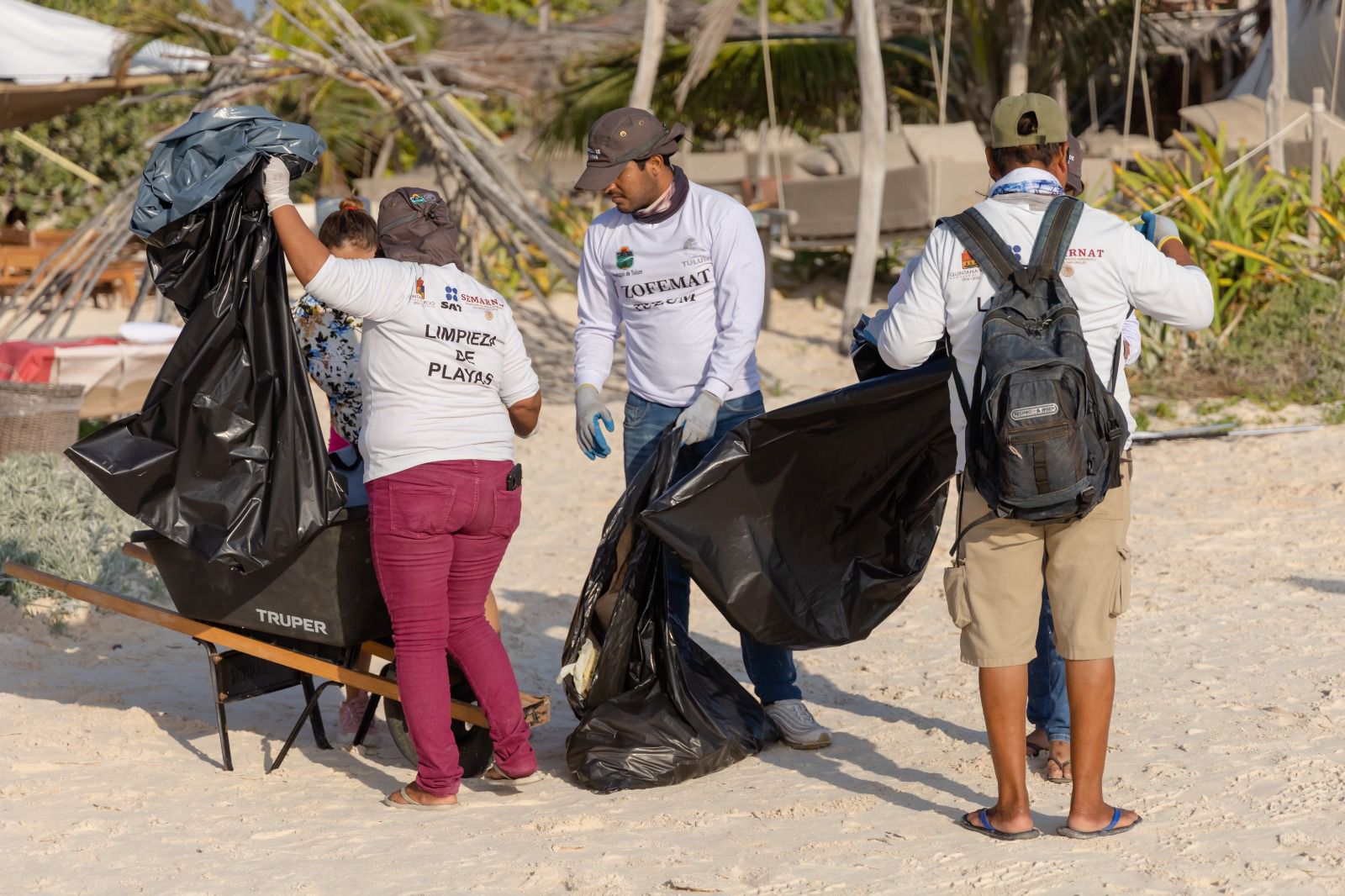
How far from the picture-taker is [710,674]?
4055 millimetres

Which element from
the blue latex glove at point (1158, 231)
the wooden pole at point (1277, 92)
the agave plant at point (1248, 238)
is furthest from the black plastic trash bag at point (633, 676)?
the wooden pole at point (1277, 92)

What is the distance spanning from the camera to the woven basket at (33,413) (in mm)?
6887

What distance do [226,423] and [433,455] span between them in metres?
0.58

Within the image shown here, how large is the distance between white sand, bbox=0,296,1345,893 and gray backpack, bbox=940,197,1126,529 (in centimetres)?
81

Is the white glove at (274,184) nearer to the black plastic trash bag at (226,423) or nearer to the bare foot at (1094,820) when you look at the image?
the black plastic trash bag at (226,423)

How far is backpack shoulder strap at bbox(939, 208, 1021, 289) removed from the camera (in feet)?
10.00

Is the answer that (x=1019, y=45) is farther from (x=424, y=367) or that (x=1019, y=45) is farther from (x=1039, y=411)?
(x=1039, y=411)

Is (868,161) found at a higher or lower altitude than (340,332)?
higher

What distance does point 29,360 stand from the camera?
743 centimetres

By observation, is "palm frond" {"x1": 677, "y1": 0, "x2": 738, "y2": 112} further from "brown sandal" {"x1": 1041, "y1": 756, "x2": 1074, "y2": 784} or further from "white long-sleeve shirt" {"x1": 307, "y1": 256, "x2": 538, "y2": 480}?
"brown sandal" {"x1": 1041, "y1": 756, "x2": 1074, "y2": 784}

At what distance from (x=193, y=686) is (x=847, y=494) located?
2385mm

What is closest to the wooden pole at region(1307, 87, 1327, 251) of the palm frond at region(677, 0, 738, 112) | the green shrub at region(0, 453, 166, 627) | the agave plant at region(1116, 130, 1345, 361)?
the agave plant at region(1116, 130, 1345, 361)

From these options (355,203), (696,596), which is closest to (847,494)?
(355,203)

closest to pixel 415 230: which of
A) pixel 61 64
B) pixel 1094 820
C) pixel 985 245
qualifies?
pixel 985 245
